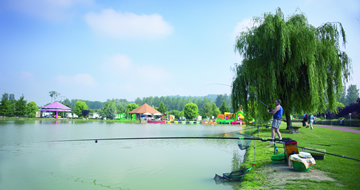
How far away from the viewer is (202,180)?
748cm

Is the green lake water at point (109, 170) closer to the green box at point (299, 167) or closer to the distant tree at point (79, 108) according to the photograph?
the green box at point (299, 167)

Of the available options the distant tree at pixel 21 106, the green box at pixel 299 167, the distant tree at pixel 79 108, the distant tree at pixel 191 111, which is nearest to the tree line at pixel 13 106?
the distant tree at pixel 21 106

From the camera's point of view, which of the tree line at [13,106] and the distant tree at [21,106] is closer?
the tree line at [13,106]

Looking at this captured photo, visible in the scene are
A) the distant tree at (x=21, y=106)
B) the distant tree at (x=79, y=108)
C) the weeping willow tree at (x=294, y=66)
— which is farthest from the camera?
the distant tree at (x=79, y=108)

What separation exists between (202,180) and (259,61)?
1041cm

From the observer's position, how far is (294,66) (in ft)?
45.9

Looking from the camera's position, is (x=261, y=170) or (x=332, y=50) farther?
(x=332, y=50)

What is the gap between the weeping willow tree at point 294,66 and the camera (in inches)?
540

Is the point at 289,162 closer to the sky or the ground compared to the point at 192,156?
closer to the sky

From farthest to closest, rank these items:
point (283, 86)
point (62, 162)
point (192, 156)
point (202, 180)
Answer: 1. point (283, 86)
2. point (192, 156)
3. point (62, 162)
4. point (202, 180)

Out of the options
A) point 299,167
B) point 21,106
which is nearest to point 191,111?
point 21,106

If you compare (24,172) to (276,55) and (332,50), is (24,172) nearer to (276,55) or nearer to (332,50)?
(276,55)

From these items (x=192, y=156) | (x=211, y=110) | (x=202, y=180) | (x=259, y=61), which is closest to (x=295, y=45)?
(x=259, y=61)

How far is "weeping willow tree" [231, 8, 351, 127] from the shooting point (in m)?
13.7
